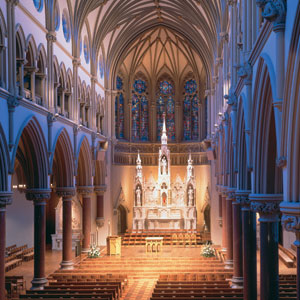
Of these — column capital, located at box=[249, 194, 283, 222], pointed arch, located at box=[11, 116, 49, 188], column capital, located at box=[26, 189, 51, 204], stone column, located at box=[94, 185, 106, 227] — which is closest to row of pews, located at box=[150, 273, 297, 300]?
column capital, located at box=[249, 194, 283, 222]

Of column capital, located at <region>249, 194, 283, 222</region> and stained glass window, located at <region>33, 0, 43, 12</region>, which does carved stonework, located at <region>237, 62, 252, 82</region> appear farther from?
stained glass window, located at <region>33, 0, 43, 12</region>

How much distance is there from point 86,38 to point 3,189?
16755mm

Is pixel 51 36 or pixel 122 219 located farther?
pixel 122 219

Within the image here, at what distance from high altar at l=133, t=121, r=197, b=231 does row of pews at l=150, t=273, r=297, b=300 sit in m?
15.4

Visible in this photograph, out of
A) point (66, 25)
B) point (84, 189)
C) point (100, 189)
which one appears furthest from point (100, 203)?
point (66, 25)

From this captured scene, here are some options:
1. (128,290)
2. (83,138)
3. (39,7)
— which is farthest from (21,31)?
(128,290)

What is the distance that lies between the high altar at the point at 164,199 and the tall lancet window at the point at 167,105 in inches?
162

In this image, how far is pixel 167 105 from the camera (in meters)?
43.5

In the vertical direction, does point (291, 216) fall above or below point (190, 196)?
above

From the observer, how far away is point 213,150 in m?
31.9

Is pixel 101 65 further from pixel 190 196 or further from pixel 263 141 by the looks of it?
pixel 263 141

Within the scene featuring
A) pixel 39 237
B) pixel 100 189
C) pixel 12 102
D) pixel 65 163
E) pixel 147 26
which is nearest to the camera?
pixel 12 102

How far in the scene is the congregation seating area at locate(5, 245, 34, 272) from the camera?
87.2 feet

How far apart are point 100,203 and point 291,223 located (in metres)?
28.4
